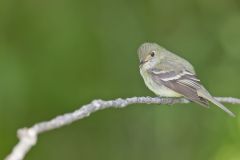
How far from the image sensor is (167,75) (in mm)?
3887

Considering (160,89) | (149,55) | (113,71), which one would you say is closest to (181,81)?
(160,89)

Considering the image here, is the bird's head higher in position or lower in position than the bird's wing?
higher

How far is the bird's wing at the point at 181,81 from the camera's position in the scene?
3.53m

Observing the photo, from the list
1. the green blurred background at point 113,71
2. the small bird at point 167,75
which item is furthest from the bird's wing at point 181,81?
the green blurred background at point 113,71

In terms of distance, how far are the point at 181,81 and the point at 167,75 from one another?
0.54 ft

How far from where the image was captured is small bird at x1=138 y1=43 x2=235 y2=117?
3619mm

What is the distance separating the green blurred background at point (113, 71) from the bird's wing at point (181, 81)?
0.86 m

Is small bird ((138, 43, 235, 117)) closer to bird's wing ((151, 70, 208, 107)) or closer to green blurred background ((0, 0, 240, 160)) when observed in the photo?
bird's wing ((151, 70, 208, 107))

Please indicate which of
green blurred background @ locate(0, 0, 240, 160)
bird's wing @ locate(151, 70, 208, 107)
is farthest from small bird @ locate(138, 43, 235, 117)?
green blurred background @ locate(0, 0, 240, 160)

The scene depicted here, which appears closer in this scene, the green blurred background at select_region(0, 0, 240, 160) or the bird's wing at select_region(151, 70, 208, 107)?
the bird's wing at select_region(151, 70, 208, 107)

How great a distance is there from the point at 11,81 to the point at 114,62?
3.06 ft

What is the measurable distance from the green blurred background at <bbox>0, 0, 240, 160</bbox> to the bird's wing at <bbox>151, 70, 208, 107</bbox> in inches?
33.8

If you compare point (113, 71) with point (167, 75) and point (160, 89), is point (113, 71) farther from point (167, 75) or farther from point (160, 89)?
point (160, 89)

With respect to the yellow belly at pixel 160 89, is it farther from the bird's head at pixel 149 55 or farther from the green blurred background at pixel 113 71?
the green blurred background at pixel 113 71
